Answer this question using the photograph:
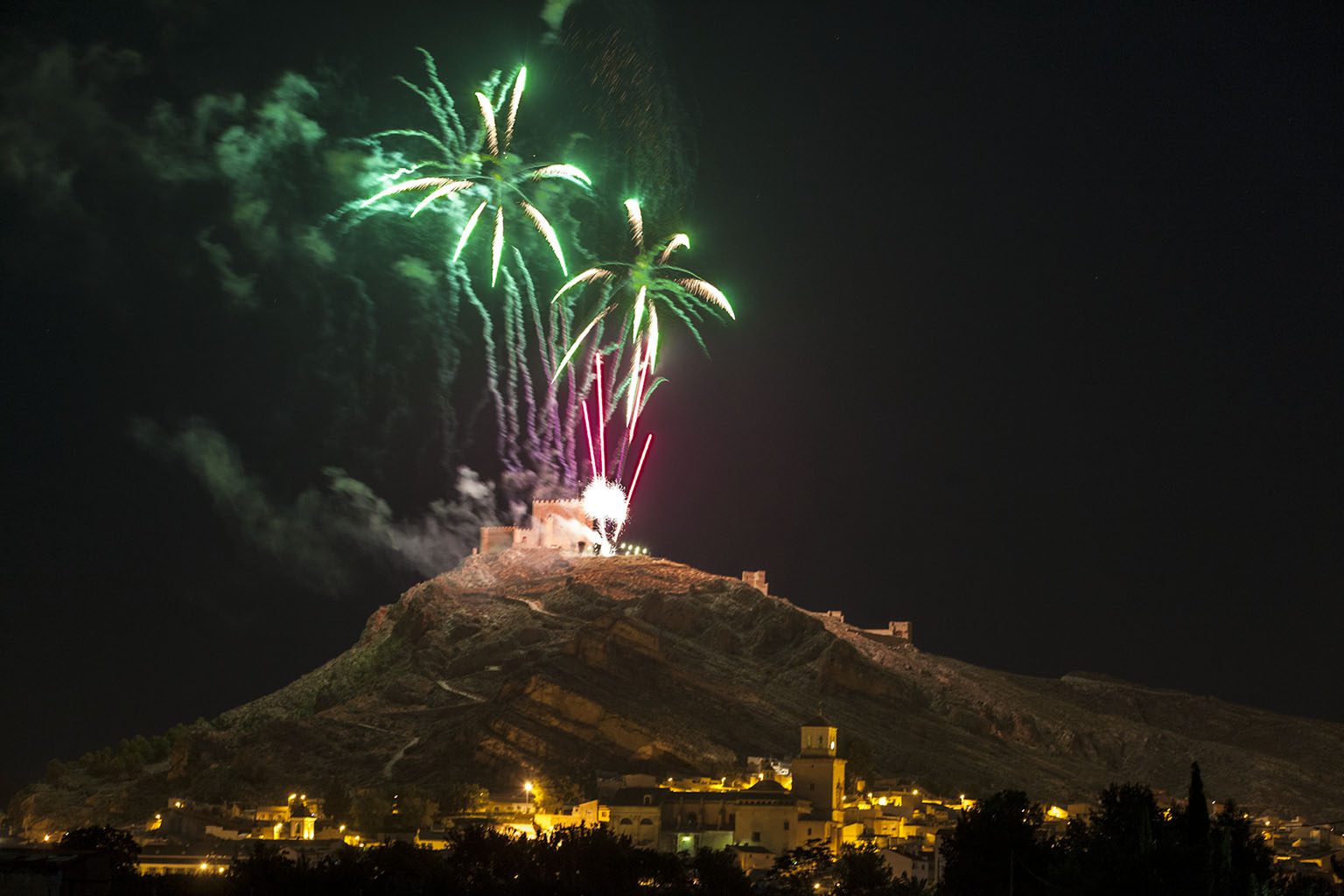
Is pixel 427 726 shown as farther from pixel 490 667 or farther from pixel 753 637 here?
pixel 753 637

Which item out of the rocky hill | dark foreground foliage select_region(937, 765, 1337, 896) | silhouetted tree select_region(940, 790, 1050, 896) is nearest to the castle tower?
the rocky hill

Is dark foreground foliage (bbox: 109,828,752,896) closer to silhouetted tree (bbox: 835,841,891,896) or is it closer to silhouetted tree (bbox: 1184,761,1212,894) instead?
silhouetted tree (bbox: 835,841,891,896)

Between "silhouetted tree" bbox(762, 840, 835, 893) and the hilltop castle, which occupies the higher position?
the hilltop castle

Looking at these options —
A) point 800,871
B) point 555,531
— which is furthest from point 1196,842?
point 555,531

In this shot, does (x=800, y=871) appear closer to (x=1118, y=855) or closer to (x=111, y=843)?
(x=1118, y=855)

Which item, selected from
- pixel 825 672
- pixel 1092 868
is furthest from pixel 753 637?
pixel 1092 868

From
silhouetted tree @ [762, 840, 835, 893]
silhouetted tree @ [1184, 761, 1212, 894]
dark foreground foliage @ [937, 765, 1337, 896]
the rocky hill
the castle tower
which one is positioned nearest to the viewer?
silhouetted tree @ [1184, 761, 1212, 894]

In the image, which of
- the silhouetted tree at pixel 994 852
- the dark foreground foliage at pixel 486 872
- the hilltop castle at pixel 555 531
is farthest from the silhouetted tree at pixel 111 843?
the hilltop castle at pixel 555 531

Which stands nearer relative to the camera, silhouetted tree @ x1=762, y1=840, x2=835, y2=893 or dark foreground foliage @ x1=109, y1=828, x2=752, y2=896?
dark foreground foliage @ x1=109, y1=828, x2=752, y2=896
